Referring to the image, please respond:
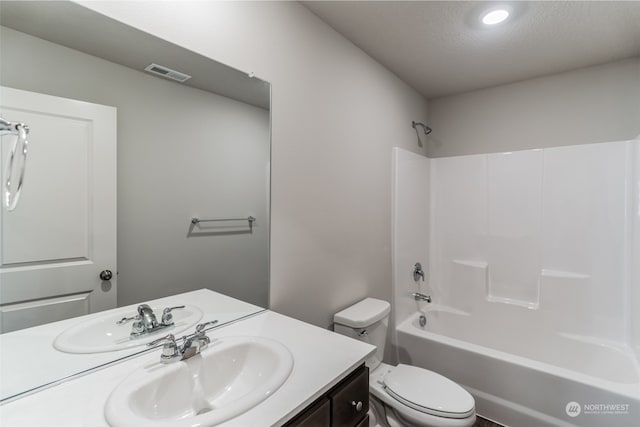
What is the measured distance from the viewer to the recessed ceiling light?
63.7 inches

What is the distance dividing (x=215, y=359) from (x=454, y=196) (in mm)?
2551

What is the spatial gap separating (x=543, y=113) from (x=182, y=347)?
3073 mm

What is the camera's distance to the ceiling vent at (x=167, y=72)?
1.07 meters

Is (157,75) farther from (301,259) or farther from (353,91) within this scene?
(353,91)

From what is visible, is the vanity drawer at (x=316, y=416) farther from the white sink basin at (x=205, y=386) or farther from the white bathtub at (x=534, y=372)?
the white bathtub at (x=534, y=372)

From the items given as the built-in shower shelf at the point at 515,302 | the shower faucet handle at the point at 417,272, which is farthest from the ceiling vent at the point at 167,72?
the built-in shower shelf at the point at 515,302

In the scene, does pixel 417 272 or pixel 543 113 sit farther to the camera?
pixel 417 272

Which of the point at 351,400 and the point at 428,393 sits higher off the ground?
the point at 351,400

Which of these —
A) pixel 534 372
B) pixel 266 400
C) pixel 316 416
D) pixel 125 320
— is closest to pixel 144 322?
pixel 125 320

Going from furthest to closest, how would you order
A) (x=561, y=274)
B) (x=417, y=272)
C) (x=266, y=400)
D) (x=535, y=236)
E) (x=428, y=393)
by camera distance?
(x=417, y=272)
(x=535, y=236)
(x=561, y=274)
(x=428, y=393)
(x=266, y=400)

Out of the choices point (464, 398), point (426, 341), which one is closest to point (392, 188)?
point (426, 341)

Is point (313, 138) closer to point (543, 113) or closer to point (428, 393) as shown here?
point (428, 393)

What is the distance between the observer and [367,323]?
175 centimetres

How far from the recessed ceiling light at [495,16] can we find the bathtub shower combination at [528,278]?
102cm
